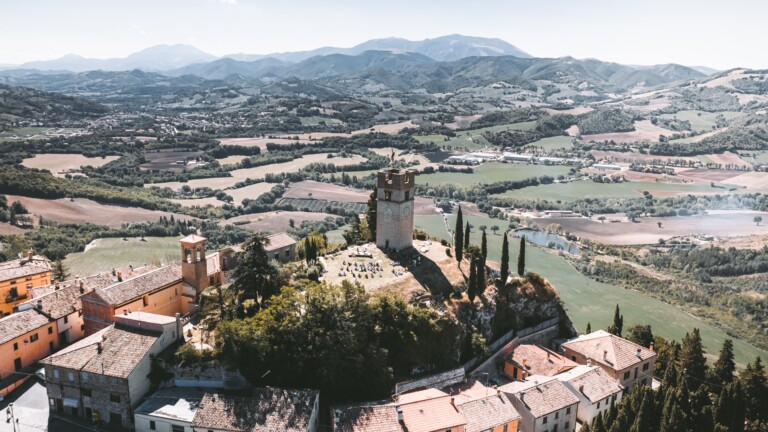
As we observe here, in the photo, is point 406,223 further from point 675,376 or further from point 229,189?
point 229,189

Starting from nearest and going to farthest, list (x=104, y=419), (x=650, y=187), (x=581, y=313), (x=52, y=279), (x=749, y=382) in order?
(x=104, y=419), (x=749, y=382), (x=52, y=279), (x=581, y=313), (x=650, y=187)

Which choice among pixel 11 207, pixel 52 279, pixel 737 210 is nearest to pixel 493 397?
pixel 52 279

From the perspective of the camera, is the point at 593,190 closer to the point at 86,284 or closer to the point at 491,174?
the point at 491,174

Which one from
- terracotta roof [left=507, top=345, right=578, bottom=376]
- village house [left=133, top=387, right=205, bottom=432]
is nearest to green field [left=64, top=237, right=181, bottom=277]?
village house [left=133, top=387, right=205, bottom=432]

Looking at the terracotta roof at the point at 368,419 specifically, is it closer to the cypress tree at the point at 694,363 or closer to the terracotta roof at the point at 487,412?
the terracotta roof at the point at 487,412

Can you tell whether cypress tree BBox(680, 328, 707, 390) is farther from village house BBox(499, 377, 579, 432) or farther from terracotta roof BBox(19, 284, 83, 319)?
terracotta roof BBox(19, 284, 83, 319)

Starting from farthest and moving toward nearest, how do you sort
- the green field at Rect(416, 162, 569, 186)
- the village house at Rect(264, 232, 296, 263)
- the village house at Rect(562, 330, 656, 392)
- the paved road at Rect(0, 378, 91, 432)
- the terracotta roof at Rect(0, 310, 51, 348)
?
1. the green field at Rect(416, 162, 569, 186)
2. the village house at Rect(264, 232, 296, 263)
3. the village house at Rect(562, 330, 656, 392)
4. the terracotta roof at Rect(0, 310, 51, 348)
5. the paved road at Rect(0, 378, 91, 432)

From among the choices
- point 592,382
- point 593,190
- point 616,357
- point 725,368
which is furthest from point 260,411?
point 593,190
